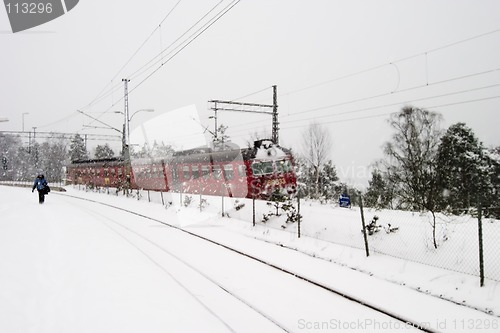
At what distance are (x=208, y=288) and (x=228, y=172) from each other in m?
10.9

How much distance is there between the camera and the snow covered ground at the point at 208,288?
4.81 meters

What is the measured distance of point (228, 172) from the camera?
1692cm

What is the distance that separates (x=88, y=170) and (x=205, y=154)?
24276mm

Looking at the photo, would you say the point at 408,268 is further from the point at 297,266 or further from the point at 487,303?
the point at 297,266

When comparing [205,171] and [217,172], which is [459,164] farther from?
[205,171]

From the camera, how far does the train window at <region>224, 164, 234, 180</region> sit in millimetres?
16750

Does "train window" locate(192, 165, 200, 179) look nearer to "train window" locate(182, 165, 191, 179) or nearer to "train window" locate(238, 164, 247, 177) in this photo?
"train window" locate(182, 165, 191, 179)

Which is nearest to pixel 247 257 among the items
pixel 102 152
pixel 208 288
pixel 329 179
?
pixel 208 288

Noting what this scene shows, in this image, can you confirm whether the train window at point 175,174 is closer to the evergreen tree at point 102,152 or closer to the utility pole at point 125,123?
the utility pole at point 125,123

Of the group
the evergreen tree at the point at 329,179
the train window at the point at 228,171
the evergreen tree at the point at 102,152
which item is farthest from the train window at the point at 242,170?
the evergreen tree at the point at 102,152

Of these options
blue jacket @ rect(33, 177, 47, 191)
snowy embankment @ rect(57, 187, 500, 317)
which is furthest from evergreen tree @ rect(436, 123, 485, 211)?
blue jacket @ rect(33, 177, 47, 191)

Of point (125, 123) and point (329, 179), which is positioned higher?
point (125, 123)

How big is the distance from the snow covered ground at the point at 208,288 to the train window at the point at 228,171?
649cm

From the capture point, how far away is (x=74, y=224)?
12.3 m
